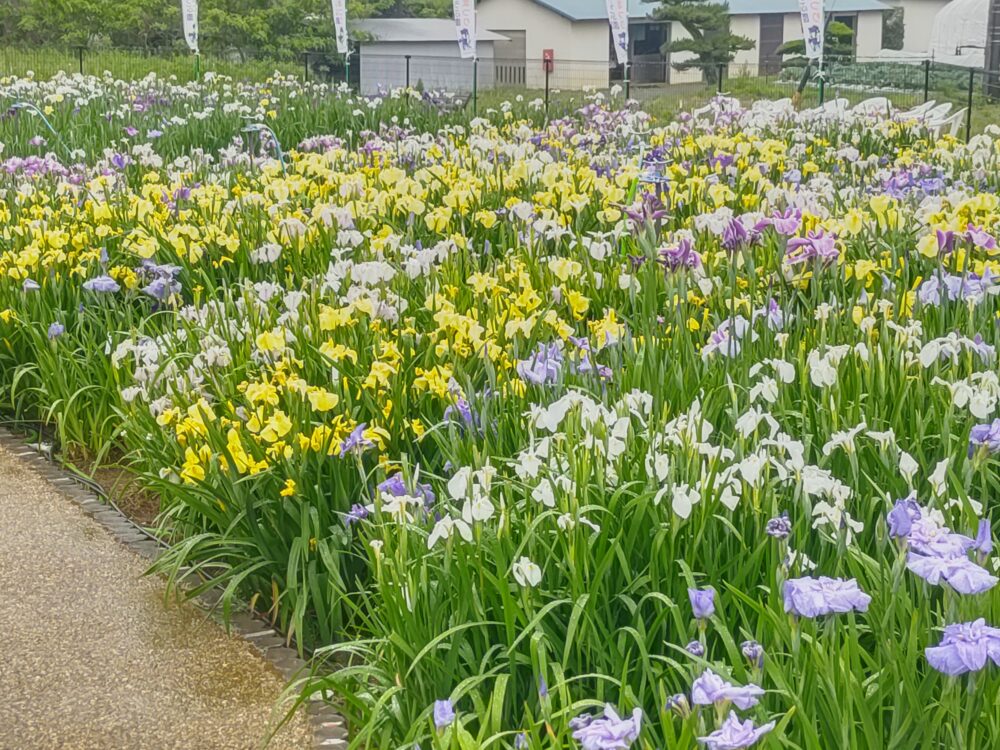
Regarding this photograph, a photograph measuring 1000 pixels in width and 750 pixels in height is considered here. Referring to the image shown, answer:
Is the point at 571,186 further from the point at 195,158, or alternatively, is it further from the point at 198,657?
the point at 198,657

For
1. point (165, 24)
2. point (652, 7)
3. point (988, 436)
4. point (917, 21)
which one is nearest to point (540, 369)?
point (988, 436)

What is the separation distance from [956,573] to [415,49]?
45108 millimetres

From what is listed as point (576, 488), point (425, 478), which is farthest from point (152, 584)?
point (576, 488)

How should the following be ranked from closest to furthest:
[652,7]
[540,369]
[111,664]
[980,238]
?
[111,664]
[540,369]
[980,238]
[652,7]

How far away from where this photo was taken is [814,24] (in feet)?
46.0

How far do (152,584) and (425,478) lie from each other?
2.68 feet

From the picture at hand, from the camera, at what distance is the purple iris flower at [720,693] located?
146cm

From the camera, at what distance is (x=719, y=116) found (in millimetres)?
10266

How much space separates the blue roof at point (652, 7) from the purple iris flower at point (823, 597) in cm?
4522

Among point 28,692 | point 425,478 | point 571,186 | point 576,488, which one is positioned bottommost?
point 28,692

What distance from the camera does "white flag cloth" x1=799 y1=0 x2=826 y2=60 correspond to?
547 inches

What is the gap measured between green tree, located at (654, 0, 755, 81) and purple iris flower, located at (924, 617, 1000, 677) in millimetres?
41207

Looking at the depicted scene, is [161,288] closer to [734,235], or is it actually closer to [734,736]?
[734,235]

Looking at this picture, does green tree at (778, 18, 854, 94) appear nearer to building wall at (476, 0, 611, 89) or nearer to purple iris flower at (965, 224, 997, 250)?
building wall at (476, 0, 611, 89)
